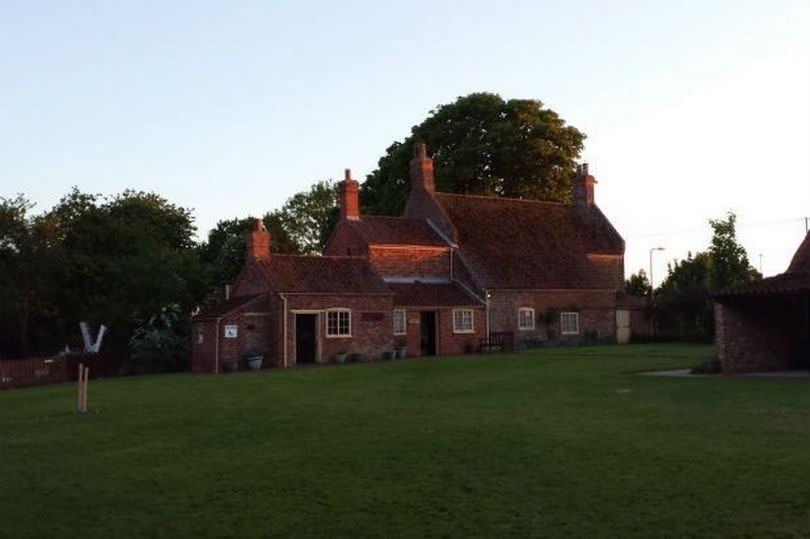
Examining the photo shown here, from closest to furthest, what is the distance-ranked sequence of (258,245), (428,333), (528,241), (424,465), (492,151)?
(424,465), (258,245), (428,333), (528,241), (492,151)

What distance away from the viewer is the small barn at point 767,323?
27297 millimetres

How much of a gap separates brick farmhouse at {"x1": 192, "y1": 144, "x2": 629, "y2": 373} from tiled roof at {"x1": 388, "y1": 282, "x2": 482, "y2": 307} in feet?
0.24

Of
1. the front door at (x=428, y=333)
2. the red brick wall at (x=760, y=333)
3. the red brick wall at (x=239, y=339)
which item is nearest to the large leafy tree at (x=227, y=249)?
the red brick wall at (x=239, y=339)

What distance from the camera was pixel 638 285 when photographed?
3009 inches

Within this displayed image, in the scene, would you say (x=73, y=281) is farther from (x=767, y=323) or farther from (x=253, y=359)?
(x=767, y=323)

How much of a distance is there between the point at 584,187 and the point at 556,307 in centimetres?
1057

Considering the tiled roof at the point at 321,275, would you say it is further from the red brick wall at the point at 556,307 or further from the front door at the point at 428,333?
the red brick wall at the point at 556,307

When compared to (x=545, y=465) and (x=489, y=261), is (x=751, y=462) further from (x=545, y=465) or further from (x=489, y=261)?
(x=489, y=261)

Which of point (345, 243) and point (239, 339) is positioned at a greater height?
point (345, 243)

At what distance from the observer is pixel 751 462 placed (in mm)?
11344

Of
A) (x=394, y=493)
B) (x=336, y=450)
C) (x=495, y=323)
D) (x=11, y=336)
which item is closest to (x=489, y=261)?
(x=495, y=323)

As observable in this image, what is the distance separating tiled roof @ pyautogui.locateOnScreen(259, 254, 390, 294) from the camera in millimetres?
40875

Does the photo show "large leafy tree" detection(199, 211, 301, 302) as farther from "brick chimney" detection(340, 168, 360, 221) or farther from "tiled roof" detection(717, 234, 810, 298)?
"tiled roof" detection(717, 234, 810, 298)

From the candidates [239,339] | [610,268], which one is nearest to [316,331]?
[239,339]
